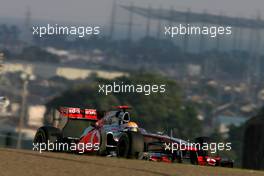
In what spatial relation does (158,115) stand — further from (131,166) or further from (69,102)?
(131,166)

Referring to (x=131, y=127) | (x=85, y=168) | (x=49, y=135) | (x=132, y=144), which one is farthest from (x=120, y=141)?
(x=85, y=168)

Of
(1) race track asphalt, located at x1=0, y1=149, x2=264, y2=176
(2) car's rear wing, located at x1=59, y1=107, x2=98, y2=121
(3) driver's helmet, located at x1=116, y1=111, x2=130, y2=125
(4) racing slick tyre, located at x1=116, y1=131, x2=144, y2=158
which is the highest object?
(2) car's rear wing, located at x1=59, y1=107, x2=98, y2=121

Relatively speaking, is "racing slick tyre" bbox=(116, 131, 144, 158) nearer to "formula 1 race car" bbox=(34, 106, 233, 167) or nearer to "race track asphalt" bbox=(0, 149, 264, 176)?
"formula 1 race car" bbox=(34, 106, 233, 167)

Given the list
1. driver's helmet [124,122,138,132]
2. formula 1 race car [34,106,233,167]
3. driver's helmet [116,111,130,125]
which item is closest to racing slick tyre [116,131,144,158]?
formula 1 race car [34,106,233,167]

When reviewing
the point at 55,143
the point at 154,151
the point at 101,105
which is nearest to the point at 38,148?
the point at 55,143

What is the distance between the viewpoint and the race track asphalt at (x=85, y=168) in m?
18.5

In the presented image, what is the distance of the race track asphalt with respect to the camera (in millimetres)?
18453

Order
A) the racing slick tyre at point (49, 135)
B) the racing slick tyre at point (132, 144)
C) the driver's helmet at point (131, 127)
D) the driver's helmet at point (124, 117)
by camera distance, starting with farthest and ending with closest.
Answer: the racing slick tyre at point (49, 135)
the driver's helmet at point (124, 117)
the driver's helmet at point (131, 127)
the racing slick tyre at point (132, 144)

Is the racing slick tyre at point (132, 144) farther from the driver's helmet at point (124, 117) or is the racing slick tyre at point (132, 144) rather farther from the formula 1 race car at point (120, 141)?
the driver's helmet at point (124, 117)

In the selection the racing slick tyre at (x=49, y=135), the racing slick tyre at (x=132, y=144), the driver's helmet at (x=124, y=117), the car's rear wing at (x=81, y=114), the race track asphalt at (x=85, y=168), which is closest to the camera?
the race track asphalt at (x=85, y=168)

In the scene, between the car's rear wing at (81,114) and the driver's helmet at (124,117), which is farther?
the car's rear wing at (81,114)

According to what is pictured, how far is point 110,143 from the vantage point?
2742 cm

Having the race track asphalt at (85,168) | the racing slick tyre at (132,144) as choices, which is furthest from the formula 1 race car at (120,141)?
the race track asphalt at (85,168)

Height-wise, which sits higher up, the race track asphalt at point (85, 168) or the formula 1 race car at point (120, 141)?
the formula 1 race car at point (120, 141)
